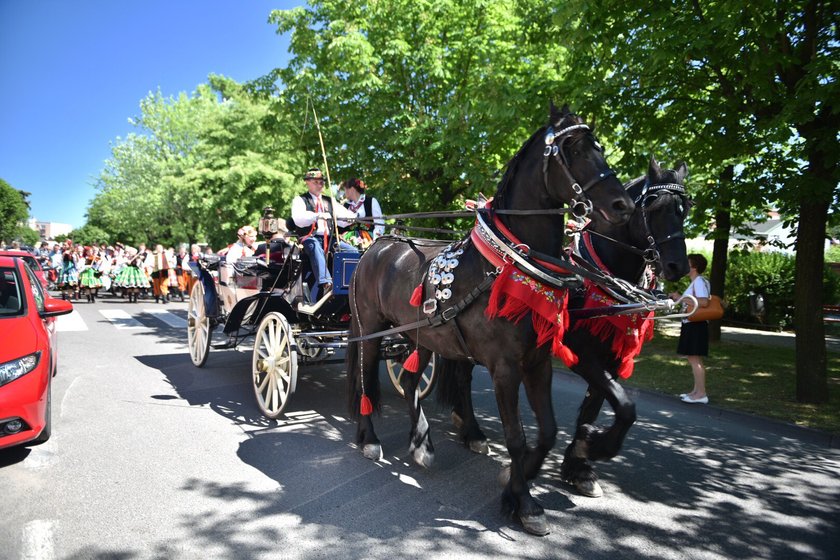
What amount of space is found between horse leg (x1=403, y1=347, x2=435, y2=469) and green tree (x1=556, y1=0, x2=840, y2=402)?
4.15 meters

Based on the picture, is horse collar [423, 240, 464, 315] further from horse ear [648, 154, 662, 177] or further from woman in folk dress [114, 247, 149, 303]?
woman in folk dress [114, 247, 149, 303]

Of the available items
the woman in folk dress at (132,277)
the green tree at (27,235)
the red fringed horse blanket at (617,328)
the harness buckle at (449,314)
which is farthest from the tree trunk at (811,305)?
the green tree at (27,235)

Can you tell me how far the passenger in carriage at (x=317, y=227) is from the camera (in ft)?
18.7

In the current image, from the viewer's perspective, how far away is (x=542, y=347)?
140 inches

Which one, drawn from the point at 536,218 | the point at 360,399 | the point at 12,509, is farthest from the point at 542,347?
the point at 12,509

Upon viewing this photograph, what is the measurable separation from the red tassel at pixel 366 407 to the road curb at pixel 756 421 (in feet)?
13.2

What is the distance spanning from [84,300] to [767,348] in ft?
68.1

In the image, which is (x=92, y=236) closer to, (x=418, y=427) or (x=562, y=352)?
(x=418, y=427)

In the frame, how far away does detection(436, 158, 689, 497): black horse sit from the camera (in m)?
3.83

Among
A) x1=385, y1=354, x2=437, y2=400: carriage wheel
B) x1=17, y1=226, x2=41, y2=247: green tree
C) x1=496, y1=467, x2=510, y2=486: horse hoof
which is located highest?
A: x1=17, y1=226, x2=41, y2=247: green tree

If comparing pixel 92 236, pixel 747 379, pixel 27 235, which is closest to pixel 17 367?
pixel 747 379

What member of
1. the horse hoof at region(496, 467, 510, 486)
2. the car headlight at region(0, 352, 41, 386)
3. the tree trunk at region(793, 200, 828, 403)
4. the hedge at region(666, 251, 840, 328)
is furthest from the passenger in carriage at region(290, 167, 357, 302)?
the hedge at region(666, 251, 840, 328)

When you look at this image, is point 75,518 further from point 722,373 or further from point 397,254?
point 722,373

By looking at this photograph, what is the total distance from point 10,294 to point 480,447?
4.32 meters
